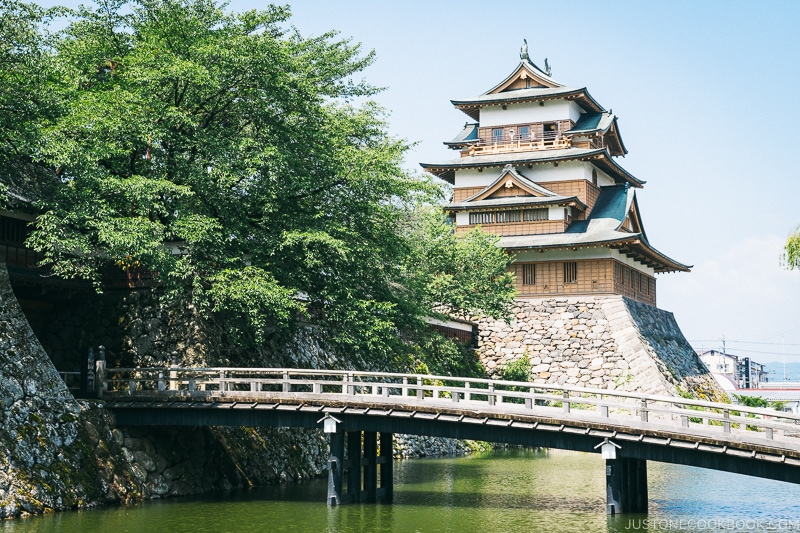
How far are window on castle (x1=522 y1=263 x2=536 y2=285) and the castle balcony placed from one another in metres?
7.44

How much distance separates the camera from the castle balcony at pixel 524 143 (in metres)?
56.0

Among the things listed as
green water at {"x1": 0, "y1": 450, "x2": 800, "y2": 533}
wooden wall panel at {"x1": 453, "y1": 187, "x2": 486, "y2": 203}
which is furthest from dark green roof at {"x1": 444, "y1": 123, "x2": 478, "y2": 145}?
green water at {"x1": 0, "y1": 450, "x2": 800, "y2": 533}

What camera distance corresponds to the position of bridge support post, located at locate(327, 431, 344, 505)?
27625 mm

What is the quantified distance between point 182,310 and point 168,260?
15.9ft

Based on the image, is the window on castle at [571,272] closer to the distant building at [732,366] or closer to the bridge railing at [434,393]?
the bridge railing at [434,393]

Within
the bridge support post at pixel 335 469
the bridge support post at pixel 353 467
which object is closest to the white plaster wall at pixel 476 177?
the bridge support post at pixel 353 467

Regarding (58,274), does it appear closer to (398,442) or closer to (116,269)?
(116,269)

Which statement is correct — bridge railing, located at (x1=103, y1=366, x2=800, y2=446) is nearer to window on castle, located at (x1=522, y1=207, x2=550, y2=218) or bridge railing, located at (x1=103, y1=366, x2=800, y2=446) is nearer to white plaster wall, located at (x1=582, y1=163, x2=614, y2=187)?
window on castle, located at (x1=522, y1=207, x2=550, y2=218)

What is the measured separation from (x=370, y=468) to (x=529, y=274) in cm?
2583

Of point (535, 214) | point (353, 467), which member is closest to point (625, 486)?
point (353, 467)

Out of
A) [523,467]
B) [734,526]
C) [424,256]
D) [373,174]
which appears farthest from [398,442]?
[734,526]

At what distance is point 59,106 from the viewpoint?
30328 millimetres

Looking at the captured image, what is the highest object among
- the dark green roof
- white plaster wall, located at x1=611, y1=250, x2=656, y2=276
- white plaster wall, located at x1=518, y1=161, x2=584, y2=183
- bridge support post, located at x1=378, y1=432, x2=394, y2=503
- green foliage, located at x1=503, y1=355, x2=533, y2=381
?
the dark green roof

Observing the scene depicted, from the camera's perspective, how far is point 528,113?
57.7 metres
